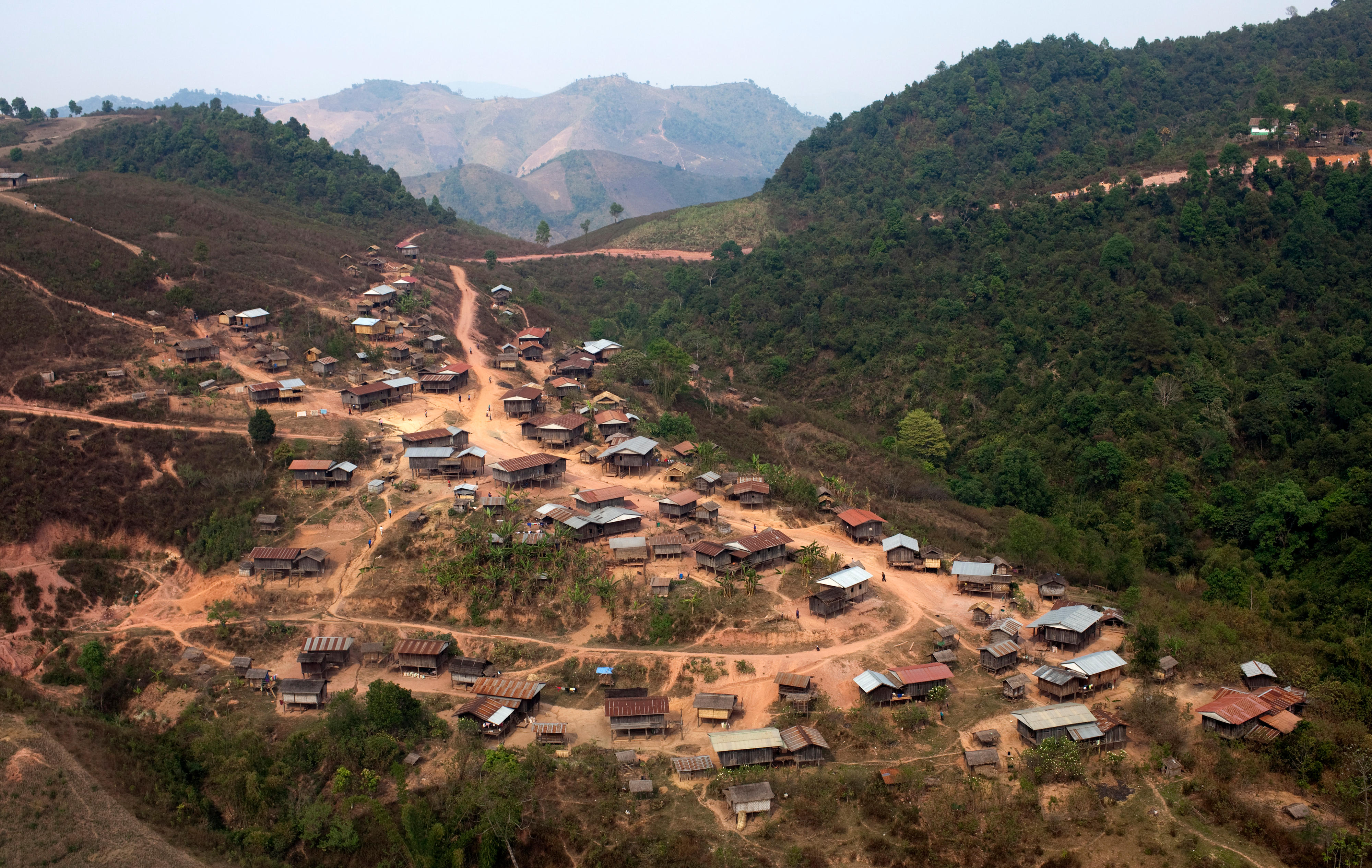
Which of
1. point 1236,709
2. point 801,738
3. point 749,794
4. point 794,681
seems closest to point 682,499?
point 794,681

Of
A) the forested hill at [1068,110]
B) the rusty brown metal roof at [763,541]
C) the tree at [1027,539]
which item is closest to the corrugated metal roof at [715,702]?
the rusty brown metal roof at [763,541]

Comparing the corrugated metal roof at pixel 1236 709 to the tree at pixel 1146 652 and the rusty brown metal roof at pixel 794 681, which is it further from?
the rusty brown metal roof at pixel 794 681

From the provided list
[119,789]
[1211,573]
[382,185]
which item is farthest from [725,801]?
[382,185]

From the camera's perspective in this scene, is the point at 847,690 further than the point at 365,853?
Yes

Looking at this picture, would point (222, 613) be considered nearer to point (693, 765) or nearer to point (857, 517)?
point (693, 765)

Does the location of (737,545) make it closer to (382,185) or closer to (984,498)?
(984,498)

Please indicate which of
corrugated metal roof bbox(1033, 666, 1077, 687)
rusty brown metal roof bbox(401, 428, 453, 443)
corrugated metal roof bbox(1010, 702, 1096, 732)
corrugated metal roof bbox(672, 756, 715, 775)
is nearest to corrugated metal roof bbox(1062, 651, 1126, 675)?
corrugated metal roof bbox(1033, 666, 1077, 687)
